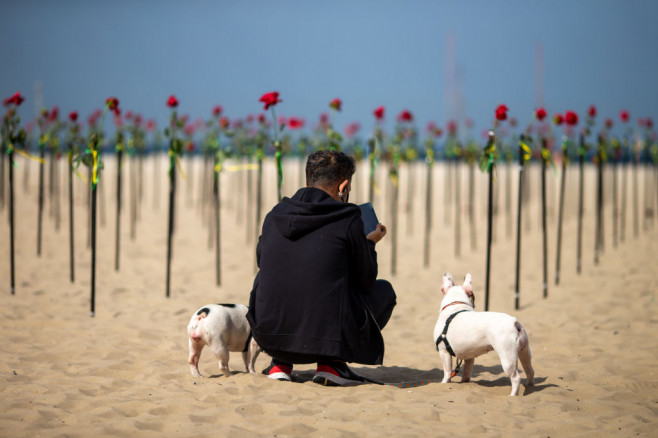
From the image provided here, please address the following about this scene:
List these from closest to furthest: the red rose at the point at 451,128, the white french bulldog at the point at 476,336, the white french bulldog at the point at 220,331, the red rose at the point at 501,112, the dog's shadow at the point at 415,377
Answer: the white french bulldog at the point at 476,336 < the white french bulldog at the point at 220,331 < the dog's shadow at the point at 415,377 < the red rose at the point at 501,112 < the red rose at the point at 451,128

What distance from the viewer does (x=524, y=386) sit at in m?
4.84

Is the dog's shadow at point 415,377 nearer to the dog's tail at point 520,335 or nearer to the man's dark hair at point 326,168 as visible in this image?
the dog's tail at point 520,335

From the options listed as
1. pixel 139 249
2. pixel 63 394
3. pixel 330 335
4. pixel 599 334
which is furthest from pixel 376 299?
pixel 139 249

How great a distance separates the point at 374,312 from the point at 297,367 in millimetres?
1338

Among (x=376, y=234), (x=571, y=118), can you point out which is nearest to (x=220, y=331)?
(x=376, y=234)

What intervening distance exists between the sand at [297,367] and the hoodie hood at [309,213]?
1.10 metres

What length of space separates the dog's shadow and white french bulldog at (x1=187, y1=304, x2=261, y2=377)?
1.70 ft

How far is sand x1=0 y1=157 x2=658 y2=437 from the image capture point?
12.7ft

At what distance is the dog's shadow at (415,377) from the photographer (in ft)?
16.2

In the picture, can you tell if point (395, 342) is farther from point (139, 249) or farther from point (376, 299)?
point (139, 249)

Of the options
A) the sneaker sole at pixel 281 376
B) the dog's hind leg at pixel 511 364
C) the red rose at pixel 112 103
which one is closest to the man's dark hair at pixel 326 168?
the sneaker sole at pixel 281 376

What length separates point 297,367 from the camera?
5.75m

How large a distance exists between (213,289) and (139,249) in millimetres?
3835

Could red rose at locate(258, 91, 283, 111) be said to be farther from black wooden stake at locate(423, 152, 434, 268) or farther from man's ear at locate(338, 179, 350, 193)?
black wooden stake at locate(423, 152, 434, 268)
